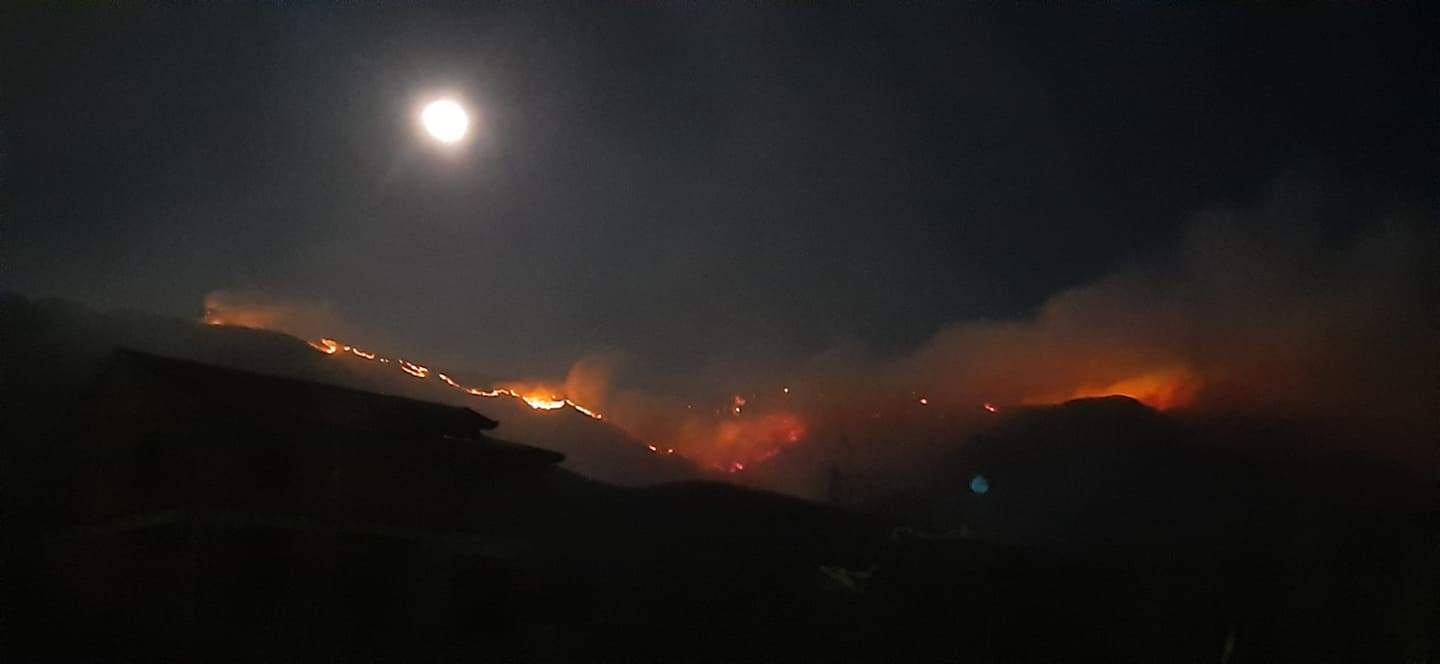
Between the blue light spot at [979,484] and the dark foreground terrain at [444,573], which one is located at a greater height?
the blue light spot at [979,484]

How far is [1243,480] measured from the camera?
72625mm

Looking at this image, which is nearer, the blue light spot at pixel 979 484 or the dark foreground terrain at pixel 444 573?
the dark foreground terrain at pixel 444 573

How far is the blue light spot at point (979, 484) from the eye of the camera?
74188mm

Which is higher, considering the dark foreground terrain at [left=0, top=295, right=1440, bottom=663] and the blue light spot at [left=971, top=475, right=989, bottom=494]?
the blue light spot at [left=971, top=475, right=989, bottom=494]

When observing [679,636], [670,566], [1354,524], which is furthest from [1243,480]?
[679,636]

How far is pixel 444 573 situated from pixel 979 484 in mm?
51953

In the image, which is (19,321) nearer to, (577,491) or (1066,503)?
(577,491)

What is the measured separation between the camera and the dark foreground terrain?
79.0 ft

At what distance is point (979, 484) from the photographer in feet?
247

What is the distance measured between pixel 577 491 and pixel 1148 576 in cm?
2281

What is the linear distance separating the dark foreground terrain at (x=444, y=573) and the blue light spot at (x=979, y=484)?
3363 centimetres

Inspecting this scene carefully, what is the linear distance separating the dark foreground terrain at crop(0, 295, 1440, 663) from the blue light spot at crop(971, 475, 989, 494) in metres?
33.6

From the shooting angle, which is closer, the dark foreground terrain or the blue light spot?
the dark foreground terrain

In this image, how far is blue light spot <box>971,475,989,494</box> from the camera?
243 feet
